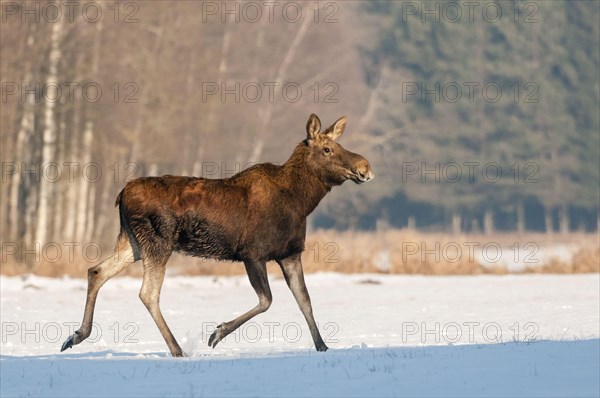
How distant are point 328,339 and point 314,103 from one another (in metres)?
40.0

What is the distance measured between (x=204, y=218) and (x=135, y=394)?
374cm

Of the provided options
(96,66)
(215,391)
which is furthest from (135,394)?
(96,66)

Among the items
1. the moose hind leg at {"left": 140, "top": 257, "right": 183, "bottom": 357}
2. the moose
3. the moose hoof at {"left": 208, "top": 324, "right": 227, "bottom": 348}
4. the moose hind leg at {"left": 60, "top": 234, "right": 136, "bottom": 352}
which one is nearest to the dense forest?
the moose hind leg at {"left": 60, "top": 234, "right": 136, "bottom": 352}

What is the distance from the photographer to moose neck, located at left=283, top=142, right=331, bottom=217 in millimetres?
13539

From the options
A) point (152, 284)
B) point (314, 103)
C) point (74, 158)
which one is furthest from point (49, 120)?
point (314, 103)

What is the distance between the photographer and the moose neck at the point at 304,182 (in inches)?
533

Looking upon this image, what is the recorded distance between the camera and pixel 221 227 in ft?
43.2

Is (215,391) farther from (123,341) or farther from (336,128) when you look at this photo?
(123,341)

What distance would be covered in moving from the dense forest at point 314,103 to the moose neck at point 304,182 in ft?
63.3

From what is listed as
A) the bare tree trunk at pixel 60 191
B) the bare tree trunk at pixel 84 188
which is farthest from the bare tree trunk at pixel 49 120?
the bare tree trunk at pixel 84 188

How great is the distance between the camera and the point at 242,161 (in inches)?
1901

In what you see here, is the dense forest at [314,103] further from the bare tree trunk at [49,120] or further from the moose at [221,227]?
the moose at [221,227]

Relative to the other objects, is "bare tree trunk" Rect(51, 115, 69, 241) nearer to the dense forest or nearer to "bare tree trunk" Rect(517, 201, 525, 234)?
the dense forest

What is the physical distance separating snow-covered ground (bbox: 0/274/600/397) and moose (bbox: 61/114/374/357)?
2.35 ft
